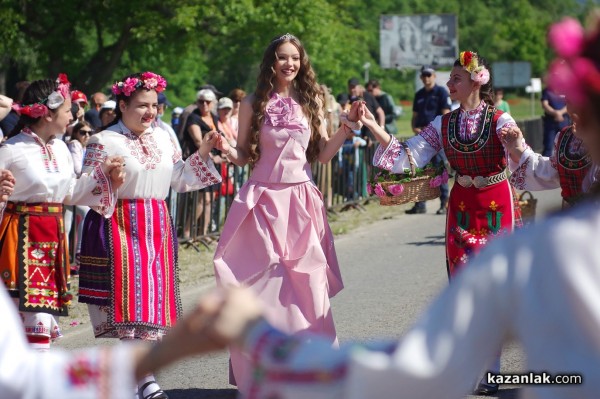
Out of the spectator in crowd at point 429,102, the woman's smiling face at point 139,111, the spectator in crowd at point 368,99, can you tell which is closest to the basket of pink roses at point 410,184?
the woman's smiling face at point 139,111

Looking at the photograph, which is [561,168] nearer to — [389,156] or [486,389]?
[389,156]

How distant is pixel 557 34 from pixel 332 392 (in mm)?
844

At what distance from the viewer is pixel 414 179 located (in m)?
6.50

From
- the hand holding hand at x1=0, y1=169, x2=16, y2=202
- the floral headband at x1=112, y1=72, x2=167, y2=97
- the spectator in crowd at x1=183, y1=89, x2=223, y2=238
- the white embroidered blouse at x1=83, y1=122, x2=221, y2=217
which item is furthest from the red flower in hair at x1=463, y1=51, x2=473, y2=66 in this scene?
the spectator in crowd at x1=183, y1=89, x2=223, y2=238

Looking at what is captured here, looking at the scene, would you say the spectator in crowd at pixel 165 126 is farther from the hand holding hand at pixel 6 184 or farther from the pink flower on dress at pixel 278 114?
the hand holding hand at pixel 6 184

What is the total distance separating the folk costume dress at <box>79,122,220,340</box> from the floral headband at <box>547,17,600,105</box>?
13.2 feet

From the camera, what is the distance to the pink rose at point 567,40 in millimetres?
2174

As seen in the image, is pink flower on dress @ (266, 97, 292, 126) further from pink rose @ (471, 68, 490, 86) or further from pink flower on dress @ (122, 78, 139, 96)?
pink rose @ (471, 68, 490, 86)

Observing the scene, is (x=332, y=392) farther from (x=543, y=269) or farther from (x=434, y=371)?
(x=543, y=269)

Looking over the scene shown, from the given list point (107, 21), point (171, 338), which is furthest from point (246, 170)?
point (107, 21)

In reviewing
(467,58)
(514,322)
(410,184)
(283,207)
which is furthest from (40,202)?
(514,322)

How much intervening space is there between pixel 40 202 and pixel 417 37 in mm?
30985

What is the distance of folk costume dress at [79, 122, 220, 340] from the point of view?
604cm

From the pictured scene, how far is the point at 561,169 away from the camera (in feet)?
19.5
